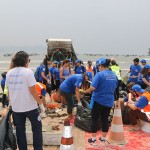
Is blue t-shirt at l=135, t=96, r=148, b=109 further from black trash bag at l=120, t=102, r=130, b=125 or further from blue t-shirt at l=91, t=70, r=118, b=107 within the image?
black trash bag at l=120, t=102, r=130, b=125

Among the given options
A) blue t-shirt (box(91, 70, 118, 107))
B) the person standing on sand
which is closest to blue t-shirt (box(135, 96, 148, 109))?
blue t-shirt (box(91, 70, 118, 107))

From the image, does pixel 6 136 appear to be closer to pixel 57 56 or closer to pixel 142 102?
pixel 142 102

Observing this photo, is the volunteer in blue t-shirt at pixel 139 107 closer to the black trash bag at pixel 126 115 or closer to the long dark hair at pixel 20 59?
the black trash bag at pixel 126 115

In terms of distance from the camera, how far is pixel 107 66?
17.8 feet

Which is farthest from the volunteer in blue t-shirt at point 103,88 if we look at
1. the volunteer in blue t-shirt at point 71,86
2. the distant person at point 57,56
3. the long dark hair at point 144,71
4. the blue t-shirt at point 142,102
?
the distant person at point 57,56

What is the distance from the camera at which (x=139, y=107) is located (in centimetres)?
568

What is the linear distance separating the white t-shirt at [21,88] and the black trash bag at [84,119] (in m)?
2.19

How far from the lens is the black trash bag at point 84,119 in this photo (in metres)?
6.37

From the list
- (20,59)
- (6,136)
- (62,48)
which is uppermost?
(20,59)

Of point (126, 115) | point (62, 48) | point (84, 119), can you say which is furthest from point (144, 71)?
point (62, 48)

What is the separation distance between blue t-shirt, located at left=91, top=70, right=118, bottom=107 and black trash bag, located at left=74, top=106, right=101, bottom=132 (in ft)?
3.58

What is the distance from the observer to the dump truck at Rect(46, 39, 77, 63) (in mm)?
17688

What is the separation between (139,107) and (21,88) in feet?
8.10

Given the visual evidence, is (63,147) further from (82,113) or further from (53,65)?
(53,65)
